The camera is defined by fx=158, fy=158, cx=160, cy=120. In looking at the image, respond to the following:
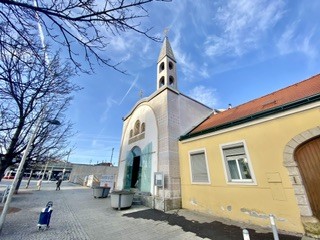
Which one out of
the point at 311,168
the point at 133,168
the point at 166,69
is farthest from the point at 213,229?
the point at 166,69

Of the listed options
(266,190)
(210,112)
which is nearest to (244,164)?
(266,190)

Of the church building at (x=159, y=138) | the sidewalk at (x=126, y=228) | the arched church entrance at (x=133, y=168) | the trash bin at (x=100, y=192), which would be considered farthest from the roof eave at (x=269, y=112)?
the trash bin at (x=100, y=192)

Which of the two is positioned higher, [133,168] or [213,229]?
[133,168]

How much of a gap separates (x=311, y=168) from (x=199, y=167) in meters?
5.12

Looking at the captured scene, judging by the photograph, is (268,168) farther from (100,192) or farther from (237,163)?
(100,192)

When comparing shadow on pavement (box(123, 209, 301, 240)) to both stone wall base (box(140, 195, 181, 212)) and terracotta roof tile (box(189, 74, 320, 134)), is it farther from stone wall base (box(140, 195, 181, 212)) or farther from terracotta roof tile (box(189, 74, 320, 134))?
terracotta roof tile (box(189, 74, 320, 134))

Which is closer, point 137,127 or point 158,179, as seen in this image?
point 158,179

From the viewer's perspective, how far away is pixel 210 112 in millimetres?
15438

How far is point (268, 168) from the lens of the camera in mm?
6594

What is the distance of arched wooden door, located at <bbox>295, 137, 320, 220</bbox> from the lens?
5.48 metres

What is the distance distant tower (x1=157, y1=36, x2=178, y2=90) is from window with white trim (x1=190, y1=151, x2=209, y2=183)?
688 cm

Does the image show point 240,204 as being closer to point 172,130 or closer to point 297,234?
point 297,234

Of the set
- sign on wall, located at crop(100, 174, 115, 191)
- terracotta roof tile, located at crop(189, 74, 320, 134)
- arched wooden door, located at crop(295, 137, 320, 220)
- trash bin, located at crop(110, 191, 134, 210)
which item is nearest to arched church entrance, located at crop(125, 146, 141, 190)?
sign on wall, located at crop(100, 174, 115, 191)

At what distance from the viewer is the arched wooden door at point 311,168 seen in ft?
Answer: 18.0
